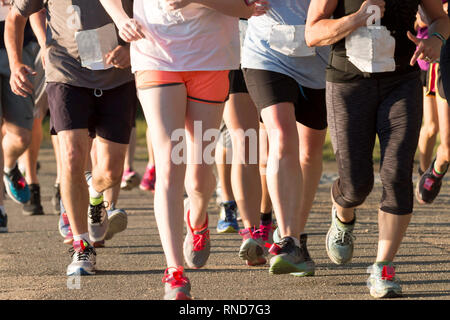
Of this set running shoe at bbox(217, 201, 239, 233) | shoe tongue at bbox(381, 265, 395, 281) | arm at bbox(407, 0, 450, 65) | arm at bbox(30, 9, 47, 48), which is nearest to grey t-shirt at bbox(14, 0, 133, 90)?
arm at bbox(30, 9, 47, 48)

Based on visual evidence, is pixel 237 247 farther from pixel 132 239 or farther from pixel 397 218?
pixel 397 218

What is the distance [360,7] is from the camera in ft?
18.4

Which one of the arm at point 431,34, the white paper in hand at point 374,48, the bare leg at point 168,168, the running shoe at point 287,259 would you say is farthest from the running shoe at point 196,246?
the arm at point 431,34

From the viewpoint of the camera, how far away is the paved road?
19.1ft

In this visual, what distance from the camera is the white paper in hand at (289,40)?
6.24 m

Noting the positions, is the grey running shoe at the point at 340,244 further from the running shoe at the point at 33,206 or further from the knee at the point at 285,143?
the running shoe at the point at 33,206

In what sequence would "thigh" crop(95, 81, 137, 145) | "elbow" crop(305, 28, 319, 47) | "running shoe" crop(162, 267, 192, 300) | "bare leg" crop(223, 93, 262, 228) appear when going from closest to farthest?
"running shoe" crop(162, 267, 192, 300) < "elbow" crop(305, 28, 319, 47) < "thigh" crop(95, 81, 137, 145) < "bare leg" crop(223, 93, 262, 228)

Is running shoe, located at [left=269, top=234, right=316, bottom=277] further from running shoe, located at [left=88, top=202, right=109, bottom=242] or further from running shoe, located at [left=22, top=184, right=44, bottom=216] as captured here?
running shoe, located at [left=22, top=184, right=44, bottom=216]

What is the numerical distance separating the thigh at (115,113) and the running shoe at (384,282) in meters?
2.09

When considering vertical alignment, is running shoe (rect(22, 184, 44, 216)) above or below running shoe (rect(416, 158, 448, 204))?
below

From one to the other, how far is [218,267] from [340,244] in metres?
0.81

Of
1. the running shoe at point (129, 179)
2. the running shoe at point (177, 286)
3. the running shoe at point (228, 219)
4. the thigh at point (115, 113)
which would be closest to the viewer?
the running shoe at point (177, 286)

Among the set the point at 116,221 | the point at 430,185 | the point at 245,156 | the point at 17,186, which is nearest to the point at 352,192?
the point at 245,156

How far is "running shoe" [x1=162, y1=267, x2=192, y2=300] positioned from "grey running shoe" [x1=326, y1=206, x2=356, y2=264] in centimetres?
150
